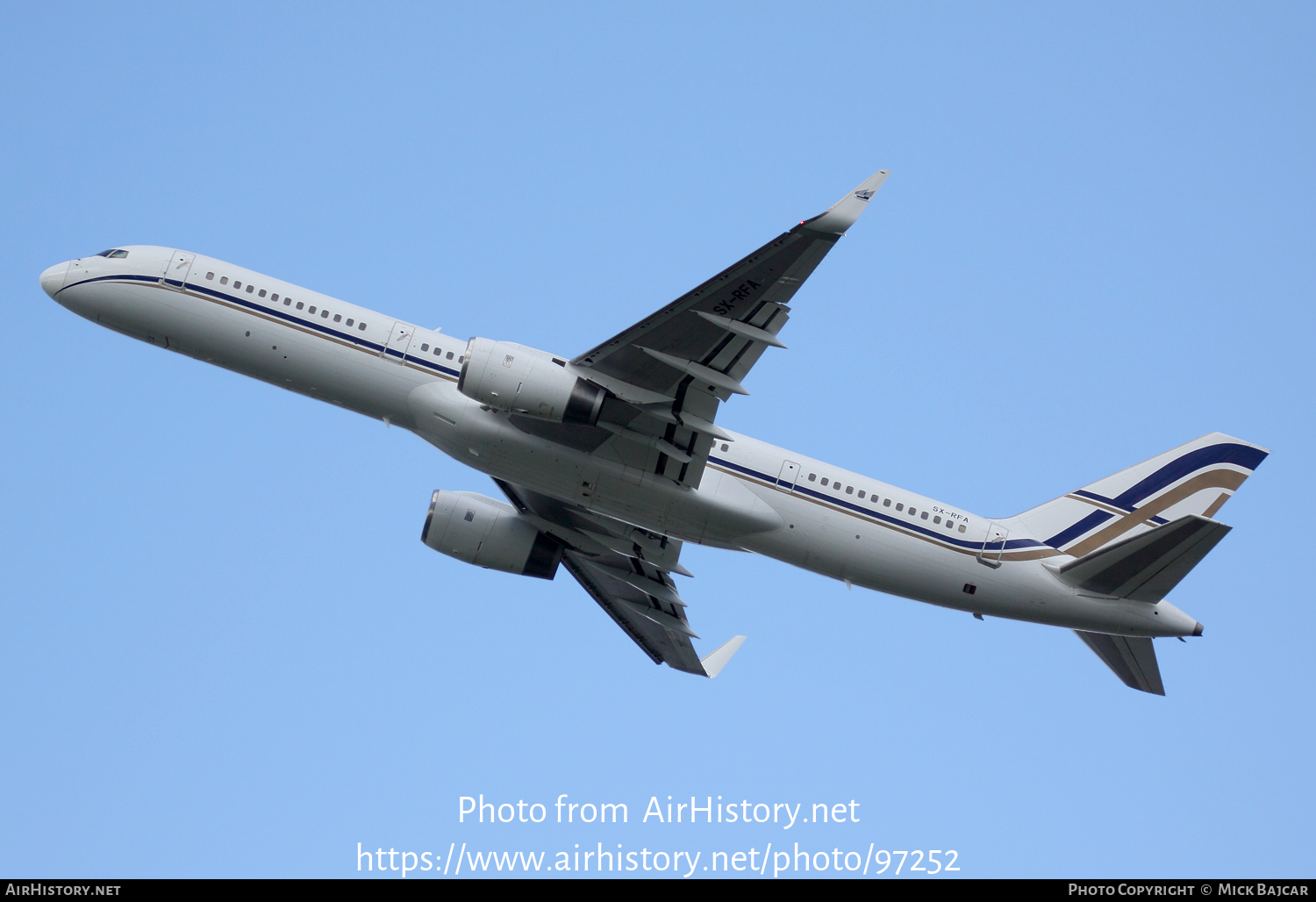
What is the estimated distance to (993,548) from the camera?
31719mm

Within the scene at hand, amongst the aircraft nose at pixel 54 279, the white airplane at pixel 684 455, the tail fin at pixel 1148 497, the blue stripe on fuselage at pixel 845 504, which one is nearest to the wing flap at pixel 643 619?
the white airplane at pixel 684 455

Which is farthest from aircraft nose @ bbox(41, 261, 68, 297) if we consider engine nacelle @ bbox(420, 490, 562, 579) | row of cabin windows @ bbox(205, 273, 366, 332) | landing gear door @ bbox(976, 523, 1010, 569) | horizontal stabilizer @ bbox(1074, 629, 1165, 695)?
horizontal stabilizer @ bbox(1074, 629, 1165, 695)

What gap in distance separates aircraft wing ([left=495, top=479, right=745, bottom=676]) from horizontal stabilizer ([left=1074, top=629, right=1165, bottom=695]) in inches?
479

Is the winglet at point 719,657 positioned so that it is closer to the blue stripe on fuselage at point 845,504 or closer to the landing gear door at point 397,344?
the blue stripe on fuselage at point 845,504

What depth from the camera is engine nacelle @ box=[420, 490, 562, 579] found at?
34469 mm

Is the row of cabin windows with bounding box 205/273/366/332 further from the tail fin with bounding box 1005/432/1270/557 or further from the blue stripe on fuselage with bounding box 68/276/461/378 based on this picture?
the tail fin with bounding box 1005/432/1270/557

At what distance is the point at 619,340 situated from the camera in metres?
28.0

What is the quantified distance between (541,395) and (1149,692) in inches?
786

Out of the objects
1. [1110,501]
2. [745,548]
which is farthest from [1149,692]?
[745,548]

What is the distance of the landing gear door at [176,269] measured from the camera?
31031 millimetres

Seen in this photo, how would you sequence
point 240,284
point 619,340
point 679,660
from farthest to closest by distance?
point 679,660, point 240,284, point 619,340

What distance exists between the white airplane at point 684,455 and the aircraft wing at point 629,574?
0.50m
